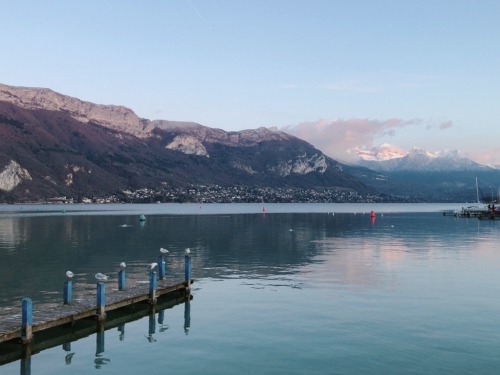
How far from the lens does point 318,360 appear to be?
28.7 m

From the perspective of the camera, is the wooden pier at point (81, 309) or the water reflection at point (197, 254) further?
the water reflection at point (197, 254)

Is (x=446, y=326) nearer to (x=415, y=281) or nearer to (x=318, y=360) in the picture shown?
(x=318, y=360)

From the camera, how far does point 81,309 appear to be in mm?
36531

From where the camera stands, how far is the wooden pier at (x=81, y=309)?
31328 millimetres

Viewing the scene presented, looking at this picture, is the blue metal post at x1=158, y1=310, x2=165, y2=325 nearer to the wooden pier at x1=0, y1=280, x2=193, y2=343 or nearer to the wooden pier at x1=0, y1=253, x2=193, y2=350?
the wooden pier at x1=0, y1=253, x2=193, y2=350

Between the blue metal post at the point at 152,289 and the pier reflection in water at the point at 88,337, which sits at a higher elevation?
the blue metal post at the point at 152,289

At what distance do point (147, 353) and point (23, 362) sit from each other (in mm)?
6550

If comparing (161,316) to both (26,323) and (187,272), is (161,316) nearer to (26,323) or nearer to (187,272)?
(187,272)

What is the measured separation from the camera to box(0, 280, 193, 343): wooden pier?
103ft

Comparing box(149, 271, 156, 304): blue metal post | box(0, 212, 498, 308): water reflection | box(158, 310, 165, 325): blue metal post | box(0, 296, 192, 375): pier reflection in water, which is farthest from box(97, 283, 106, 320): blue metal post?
box(0, 212, 498, 308): water reflection

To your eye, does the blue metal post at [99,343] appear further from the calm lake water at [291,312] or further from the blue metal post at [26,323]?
the blue metal post at [26,323]

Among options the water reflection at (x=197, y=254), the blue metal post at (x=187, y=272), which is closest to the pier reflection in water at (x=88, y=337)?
the blue metal post at (x=187, y=272)

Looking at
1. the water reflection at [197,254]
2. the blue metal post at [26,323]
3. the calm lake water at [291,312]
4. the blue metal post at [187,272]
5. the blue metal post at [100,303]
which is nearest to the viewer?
the calm lake water at [291,312]

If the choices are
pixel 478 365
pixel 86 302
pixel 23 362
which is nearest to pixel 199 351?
pixel 23 362
